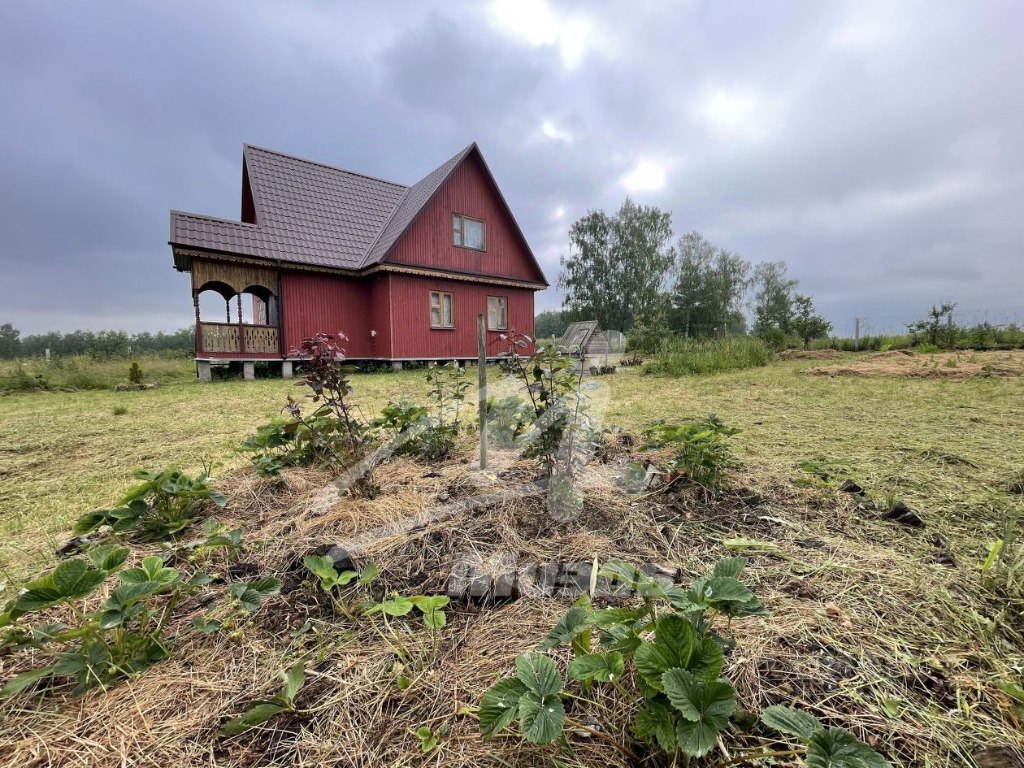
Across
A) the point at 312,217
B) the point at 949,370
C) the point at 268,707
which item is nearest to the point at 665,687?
the point at 268,707

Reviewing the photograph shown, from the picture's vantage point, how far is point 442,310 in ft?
39.1

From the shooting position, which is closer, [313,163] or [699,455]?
[699,455]

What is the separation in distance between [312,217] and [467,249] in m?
4.26

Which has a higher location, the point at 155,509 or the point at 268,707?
the point at 155,509

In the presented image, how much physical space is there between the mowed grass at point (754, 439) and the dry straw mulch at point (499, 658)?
1.67 ft

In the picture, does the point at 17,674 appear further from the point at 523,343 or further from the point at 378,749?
the point at 523,343

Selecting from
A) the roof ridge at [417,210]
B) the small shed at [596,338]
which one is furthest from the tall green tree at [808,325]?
the roof ridge at [417,210]

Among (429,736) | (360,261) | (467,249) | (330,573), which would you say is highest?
(467,249)

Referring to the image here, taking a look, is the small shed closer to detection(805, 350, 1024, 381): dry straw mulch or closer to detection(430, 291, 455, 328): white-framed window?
detection(430, 291, 455, 328): white-framed window

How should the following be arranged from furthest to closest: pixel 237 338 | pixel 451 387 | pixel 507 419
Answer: pixel 237 338
pixel 451 387
pixel 507 419

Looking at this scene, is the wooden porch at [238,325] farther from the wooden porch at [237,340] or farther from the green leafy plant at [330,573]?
the green leafy plant at [330,573]

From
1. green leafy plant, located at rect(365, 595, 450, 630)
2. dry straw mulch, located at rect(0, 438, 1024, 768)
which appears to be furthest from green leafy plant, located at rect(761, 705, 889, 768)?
green leafy plant, located at rect(365, 595, 450, 630)

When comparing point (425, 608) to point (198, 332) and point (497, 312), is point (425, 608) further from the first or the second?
point (497, 312)

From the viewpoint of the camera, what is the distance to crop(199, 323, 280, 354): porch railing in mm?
9203
